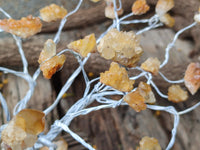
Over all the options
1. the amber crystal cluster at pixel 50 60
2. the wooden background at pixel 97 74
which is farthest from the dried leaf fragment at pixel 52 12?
the amber crystal cluster at pixel 50 60

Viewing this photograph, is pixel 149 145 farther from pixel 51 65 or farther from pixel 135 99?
pixel 51 65

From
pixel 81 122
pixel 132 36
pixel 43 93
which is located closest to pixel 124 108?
pixel 81 122

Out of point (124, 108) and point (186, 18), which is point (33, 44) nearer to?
point (124, 108)

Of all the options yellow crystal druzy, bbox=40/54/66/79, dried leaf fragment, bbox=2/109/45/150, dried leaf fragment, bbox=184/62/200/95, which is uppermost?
yellow crystal druzy, bbox=40/54/66/79

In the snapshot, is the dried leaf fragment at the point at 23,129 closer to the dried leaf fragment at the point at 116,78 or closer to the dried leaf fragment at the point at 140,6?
the dried leaf fragment at the point at 116,78

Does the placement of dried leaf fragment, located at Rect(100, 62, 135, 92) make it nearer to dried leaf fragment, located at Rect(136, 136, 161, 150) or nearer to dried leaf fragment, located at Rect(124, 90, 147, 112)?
dried leaf fragment, located at Rect(124, 90, 147, 112)

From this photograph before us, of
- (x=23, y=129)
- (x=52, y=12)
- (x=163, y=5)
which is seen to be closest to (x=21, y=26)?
(x=52, y=12)

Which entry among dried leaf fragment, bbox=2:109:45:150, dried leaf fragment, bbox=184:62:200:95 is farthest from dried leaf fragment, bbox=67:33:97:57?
dried leaf fragment, bbox=184:62:200:95
